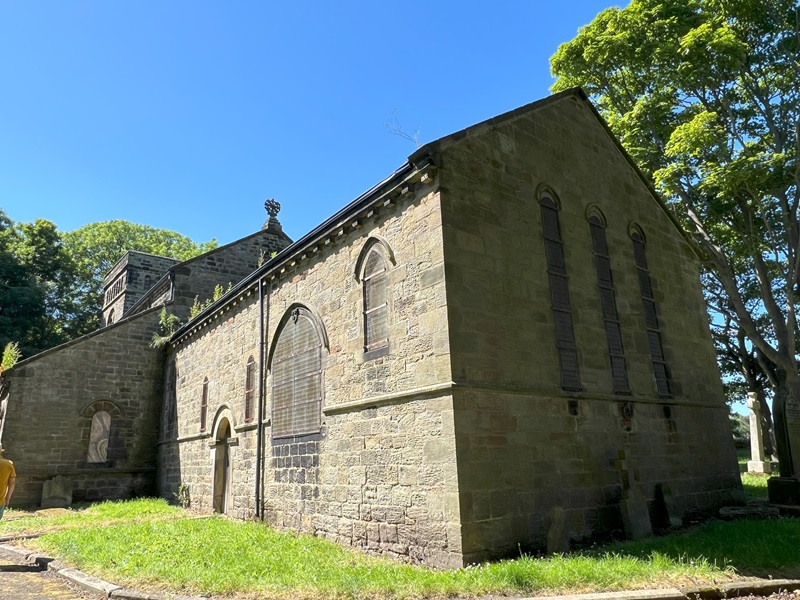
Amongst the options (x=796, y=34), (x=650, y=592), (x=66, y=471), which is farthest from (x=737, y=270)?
(x=66, y=471)

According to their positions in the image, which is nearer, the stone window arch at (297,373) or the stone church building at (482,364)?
the stone church building at (482,364)

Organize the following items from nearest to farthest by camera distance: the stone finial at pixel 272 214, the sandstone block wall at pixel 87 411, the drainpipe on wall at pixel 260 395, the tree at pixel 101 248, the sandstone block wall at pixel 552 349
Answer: the sandstone block wall at pixel 552 349 < the drainpipe on wall at pixel 260 395 < the sandstone block wall at pixel 87 411 < the stone finial at pixel 272 214 < the tree at pixel 101 248

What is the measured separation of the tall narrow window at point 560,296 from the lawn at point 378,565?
2.72 metres

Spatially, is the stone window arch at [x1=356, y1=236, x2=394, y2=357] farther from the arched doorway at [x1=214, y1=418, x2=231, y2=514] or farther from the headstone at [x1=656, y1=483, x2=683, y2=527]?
the arched doorway at [x1=214, y1=418, x2=231, y2=514]

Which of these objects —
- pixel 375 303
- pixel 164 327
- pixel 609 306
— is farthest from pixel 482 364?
pixel 164 327

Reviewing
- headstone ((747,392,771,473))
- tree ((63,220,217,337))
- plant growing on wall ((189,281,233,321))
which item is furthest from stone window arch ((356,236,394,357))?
tree ((63,220,217,337))

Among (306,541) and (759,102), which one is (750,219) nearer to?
(759,102)

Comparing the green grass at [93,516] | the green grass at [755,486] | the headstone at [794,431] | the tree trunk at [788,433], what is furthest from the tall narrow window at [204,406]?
the headstone at [794,431]

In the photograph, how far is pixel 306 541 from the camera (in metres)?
9.30

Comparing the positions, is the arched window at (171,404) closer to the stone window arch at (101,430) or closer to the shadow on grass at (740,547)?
the stone window arch at (101,430)

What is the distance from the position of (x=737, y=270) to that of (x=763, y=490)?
12356 mm

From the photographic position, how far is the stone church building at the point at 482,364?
24.9ft

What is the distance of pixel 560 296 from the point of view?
9.53 m

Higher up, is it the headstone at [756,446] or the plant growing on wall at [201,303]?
the plant growing on wall at [201,303]
